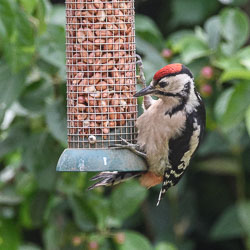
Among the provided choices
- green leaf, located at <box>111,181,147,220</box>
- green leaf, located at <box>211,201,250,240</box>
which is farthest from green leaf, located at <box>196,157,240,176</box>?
green leaf, located at <box>111,181,147,220</box>

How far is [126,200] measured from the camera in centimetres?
518

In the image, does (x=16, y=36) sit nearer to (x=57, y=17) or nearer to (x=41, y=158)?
(x=57, y=17)

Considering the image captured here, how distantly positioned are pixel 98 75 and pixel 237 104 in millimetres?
1047

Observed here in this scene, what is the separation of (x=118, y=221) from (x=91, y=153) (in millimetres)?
1341

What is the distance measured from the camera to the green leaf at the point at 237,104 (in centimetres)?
464

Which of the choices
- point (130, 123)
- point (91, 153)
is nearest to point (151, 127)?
point (130, 123)

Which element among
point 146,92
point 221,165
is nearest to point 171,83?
point 146,92

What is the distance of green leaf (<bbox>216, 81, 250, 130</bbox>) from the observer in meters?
4.64

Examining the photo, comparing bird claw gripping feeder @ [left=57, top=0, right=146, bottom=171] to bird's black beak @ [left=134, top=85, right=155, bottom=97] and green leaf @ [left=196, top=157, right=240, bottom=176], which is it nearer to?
bird's black beak @ [left=134, top=85, right=155, bottom=97]

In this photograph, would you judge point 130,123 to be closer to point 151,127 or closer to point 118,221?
point 151,127

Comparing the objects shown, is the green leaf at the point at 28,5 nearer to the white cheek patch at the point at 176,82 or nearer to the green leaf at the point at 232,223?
the white cheek patch at the point at 176,82

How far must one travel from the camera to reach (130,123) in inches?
170

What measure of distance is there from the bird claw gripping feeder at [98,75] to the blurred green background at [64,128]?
466 millimetres

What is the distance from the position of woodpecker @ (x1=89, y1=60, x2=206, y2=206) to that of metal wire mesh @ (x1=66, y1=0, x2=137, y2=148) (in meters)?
0.14
